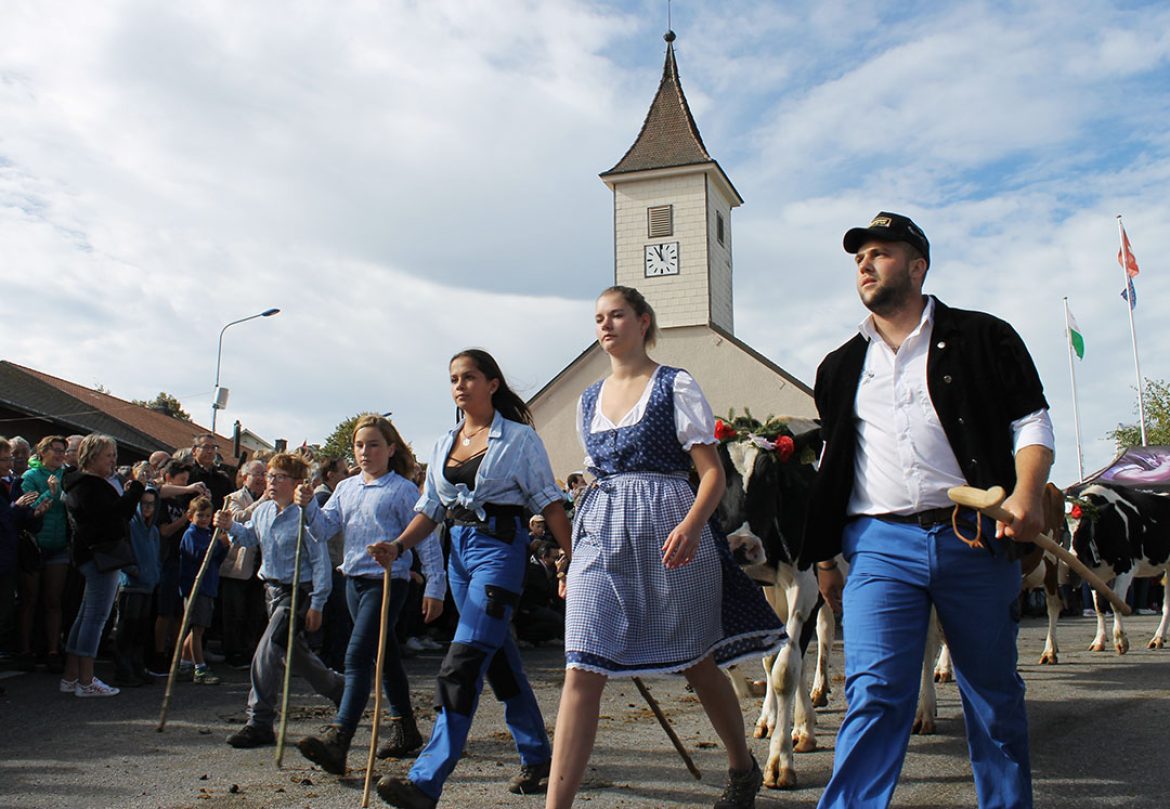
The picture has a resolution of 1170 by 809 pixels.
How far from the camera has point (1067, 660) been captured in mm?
11375

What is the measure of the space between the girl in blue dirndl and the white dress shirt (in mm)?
719

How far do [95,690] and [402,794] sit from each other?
5.49 m

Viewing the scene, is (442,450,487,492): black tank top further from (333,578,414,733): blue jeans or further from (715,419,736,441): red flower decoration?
(715,419,736,441): red flower decoration

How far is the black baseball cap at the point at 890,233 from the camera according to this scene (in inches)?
155

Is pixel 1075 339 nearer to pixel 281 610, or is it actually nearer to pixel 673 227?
pixel 673 227

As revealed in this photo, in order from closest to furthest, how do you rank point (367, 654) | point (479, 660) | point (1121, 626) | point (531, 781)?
point (479, 660) < point (531, 781) < point (367, 654) < point (1121, 626)

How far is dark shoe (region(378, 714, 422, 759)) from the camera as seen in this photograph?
6309 mm

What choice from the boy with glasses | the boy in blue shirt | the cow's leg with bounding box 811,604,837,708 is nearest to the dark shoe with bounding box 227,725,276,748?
the boy with glasses

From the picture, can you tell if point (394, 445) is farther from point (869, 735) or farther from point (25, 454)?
point (25, 454)

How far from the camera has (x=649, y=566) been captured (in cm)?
447

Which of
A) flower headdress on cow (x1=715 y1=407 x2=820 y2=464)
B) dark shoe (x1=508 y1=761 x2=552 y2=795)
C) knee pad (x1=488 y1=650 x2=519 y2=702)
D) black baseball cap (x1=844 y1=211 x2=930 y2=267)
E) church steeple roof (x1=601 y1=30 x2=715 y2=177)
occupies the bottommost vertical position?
dark shoe (x1=508 y1=761 x2=552 y2=795)

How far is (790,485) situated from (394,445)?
96.2 inches

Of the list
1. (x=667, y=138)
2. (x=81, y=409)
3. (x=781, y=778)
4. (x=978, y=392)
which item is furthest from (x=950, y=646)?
(x=667, y=138)

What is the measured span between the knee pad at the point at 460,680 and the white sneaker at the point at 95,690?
517 cm
